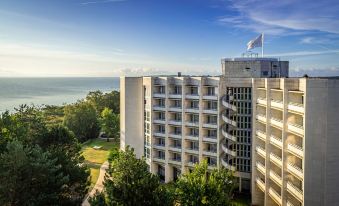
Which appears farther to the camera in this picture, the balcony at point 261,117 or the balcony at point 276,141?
the balcony at point 261,117

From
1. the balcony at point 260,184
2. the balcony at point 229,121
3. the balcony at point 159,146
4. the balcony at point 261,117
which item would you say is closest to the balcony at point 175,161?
the balcony at point 159,146

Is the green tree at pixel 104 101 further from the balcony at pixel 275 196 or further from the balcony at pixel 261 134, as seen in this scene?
the balcony at pixel 275 196

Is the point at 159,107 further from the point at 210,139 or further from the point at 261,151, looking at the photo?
the point at 261,151

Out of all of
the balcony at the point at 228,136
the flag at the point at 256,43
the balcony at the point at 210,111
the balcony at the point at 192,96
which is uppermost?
the flag at the point at 256,43

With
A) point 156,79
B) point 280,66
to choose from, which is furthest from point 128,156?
point 280,66

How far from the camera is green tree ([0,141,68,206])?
3453 cm

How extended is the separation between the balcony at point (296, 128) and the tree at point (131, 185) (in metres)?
15.9

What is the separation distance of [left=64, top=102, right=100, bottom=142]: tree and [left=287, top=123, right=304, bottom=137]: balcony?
72.9 metres

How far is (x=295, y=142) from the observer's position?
3562 centimetres

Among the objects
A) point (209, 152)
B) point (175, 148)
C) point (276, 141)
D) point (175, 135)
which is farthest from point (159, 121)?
point (276, 141)

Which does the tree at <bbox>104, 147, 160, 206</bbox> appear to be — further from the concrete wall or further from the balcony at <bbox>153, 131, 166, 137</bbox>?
the concrete wall

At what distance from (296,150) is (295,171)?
90.8 inches

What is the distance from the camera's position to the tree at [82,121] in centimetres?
9588

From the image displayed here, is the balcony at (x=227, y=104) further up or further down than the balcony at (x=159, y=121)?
further up
